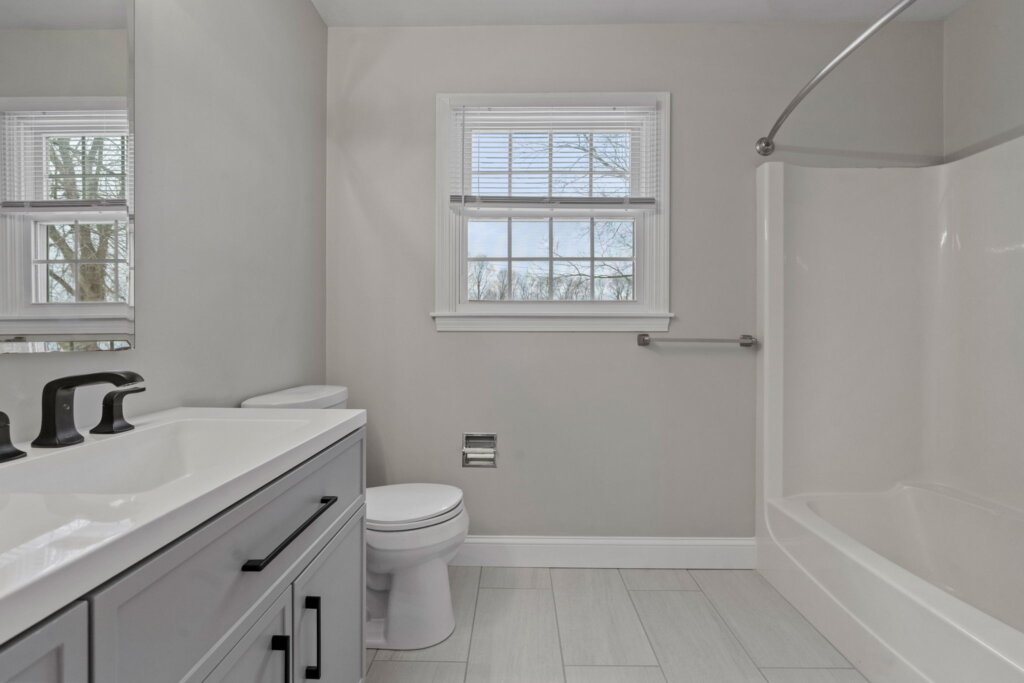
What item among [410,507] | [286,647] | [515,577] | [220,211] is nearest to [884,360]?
[515,577]

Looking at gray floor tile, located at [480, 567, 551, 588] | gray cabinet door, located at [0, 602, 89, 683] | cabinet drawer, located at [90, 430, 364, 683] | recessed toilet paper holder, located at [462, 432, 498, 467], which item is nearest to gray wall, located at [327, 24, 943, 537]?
recessed toilet paper holder, located at [462, 432, 498, 467]

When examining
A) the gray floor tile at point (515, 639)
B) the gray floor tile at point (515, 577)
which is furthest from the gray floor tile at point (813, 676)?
the gray floor tile at point (515, 577)

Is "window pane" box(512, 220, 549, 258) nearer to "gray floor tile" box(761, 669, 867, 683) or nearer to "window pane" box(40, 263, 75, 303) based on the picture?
"window pane" box(40, 263, 75, 303)

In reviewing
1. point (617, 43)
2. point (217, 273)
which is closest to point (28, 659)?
point (217, 273)

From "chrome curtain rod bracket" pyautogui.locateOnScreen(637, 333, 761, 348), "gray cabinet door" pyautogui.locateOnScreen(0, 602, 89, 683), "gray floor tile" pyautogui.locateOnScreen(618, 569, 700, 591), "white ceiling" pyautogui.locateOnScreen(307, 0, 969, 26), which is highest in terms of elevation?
"white ceiling" pyautogui.locateOnScreen(307, 0, 969, 26)

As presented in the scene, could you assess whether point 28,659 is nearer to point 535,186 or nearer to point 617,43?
point 535,186

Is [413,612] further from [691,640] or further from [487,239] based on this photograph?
[487,239]

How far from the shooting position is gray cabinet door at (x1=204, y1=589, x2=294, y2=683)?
0.71 m

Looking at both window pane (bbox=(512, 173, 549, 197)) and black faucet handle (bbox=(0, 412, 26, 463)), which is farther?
window pane (bbox=(512, 173, 549, 197))

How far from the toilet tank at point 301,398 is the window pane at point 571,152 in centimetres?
129

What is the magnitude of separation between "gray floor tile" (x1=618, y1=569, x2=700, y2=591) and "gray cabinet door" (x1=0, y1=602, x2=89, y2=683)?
187 cm

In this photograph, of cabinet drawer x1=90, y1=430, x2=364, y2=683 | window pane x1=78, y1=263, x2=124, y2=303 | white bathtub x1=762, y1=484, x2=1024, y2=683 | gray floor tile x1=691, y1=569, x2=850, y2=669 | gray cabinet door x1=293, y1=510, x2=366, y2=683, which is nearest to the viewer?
cabinet drawer x1=90, y1=430, x2=364, y2=683

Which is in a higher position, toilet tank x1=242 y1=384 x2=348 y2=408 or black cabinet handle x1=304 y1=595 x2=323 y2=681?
toilet tank x1=242 y1=384 x2=348 y2=408

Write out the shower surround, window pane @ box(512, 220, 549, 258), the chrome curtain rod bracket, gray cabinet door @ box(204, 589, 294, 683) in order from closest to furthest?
1. gray cabinet door @ box(204, 589, 294, 683)
2. the shower surround
3. the chrome curtain rod bracket
4. window pane @ box(512, 220, 549, 258)
